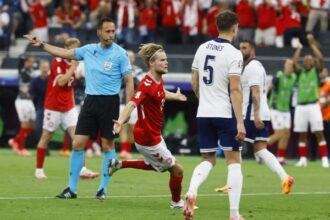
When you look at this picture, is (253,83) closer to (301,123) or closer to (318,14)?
(301,123)

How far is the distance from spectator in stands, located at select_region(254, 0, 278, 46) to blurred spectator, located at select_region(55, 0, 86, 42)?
5582 millimetres

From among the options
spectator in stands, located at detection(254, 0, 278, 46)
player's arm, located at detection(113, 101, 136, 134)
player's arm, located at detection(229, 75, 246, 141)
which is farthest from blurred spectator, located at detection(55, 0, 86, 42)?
player's arm, located at detection(229, 75, 246, 141)

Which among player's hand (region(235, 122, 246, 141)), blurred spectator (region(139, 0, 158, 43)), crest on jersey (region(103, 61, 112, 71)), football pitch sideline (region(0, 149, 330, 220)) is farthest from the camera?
blurred spectator (region(139, 0, 158, 43))

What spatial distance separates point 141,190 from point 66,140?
9759mm

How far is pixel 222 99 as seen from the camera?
1254cm

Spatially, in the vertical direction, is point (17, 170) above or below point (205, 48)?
below

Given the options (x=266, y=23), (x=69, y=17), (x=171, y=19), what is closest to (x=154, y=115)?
(x=266, y=23)

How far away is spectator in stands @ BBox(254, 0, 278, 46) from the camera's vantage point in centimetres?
3048

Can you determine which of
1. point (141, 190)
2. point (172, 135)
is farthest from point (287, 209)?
point (172, 135)

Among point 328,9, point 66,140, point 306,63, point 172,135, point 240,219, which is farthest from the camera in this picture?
point 328,9

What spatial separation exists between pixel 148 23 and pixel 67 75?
14022 millimetres

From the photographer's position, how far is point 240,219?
40.2 feet

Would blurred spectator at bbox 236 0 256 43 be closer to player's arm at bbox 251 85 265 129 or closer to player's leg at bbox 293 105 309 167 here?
player's leg at bbox 293 105 309 167

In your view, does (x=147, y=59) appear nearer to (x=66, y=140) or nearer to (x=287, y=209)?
(x=287, y=209)
